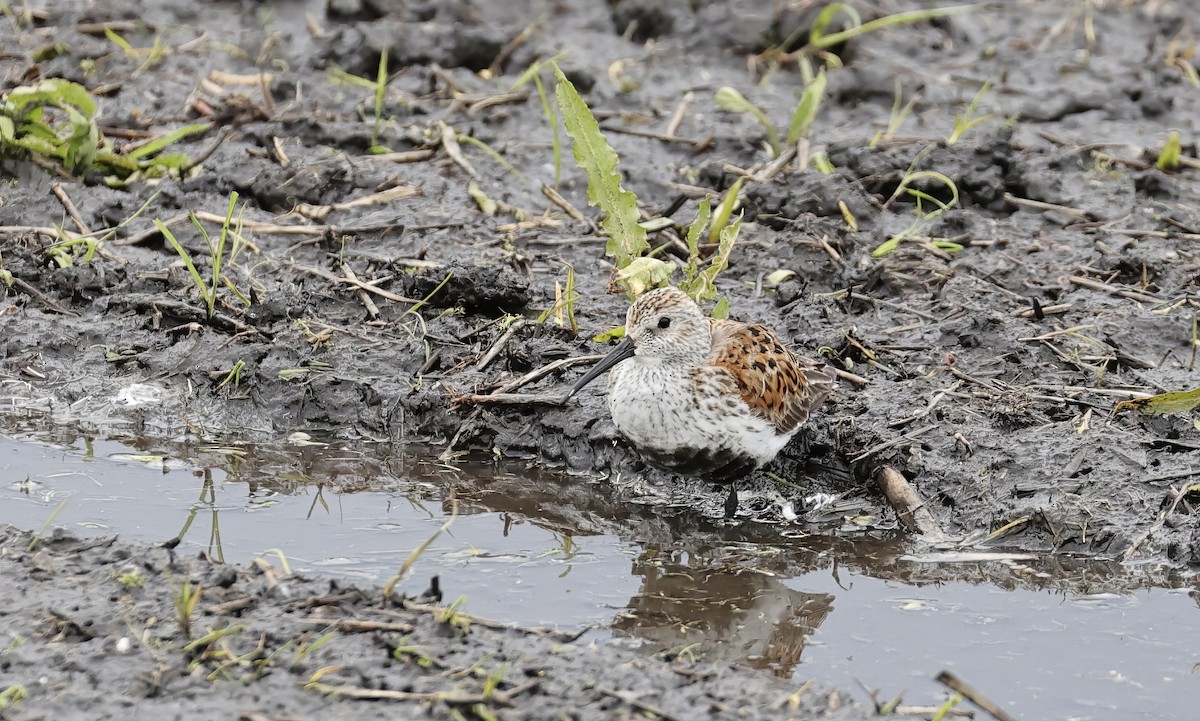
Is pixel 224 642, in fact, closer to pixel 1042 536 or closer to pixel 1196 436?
pixel 1042 536

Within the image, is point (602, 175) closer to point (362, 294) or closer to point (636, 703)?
point (362, 294)

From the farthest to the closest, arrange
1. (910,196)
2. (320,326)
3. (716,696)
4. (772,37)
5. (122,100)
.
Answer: (772,37), (122,100), (910,196), (320,326), (716,696)

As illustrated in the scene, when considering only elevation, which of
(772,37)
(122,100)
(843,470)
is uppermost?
(772,37)

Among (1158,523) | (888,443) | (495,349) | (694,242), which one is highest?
(694,242)

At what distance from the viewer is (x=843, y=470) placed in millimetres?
6523

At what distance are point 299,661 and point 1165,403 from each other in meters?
4.19

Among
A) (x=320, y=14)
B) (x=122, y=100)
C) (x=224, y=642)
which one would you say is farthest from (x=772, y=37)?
(x=224, y=642)

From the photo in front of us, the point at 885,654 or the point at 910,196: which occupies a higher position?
the point at 910,196

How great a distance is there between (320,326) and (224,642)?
294cm

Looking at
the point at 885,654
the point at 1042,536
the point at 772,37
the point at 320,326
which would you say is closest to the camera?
the point at 885,654

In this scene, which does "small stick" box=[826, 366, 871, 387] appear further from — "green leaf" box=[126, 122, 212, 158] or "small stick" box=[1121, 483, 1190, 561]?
"green leaf" box=[126, 122, 212, 158]

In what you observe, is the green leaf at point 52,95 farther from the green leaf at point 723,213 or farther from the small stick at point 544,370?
the green leaf at point 723,213

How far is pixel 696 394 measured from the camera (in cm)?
597

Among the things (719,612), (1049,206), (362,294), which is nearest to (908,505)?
(719,612)
